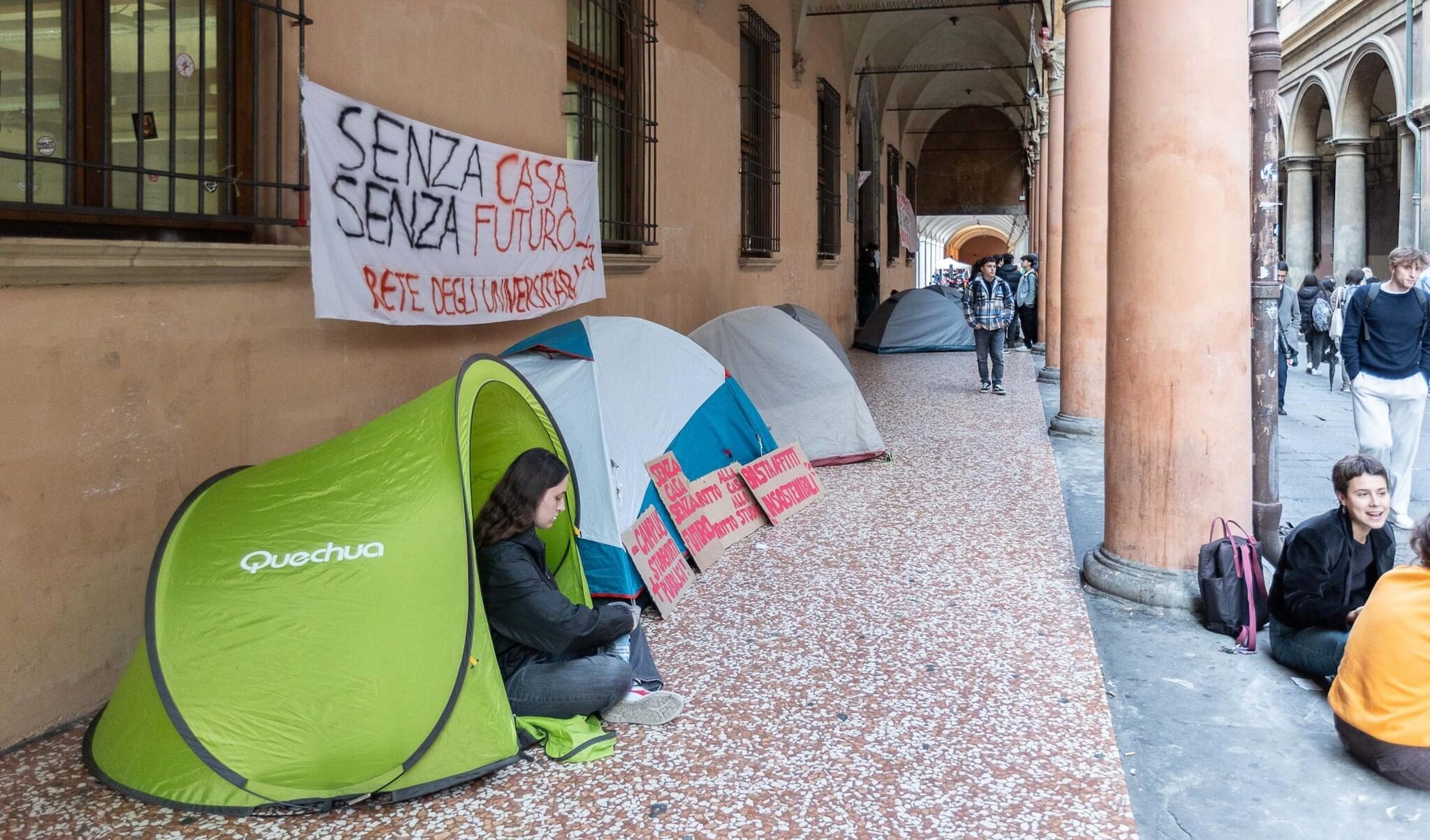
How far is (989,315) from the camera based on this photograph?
39.5ft

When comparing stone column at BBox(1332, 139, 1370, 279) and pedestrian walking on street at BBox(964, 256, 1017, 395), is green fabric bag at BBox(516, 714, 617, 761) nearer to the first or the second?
pedestrian walking on street at BBox(964, 256, 1017, 395)

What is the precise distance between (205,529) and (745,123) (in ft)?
30.6

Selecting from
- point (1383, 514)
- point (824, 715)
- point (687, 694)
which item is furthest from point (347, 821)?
point (1383, 514)

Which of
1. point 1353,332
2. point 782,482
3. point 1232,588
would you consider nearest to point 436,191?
point 782,482

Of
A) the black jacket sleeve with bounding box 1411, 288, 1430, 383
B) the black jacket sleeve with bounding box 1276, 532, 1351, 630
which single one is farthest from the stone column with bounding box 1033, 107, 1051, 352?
the black jacket sleeve with bounding box 1276, 532, 1351, 630

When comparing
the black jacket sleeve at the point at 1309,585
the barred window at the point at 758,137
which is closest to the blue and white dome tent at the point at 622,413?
the black jacket sleeve at the point at 1309,585

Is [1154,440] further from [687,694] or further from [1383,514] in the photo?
[687,694]

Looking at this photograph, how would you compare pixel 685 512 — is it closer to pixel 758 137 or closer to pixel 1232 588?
pixel 1232 588

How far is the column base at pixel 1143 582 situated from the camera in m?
4.67

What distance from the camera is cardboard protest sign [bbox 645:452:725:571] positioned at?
5.42 m

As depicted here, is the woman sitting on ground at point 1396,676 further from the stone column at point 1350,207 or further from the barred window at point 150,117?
the stone column at point 1350,207

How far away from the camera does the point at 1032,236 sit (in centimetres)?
2830

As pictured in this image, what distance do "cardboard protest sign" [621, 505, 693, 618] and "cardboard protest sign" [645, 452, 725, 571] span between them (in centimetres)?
17

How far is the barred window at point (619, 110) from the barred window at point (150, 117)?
10.1 ft
